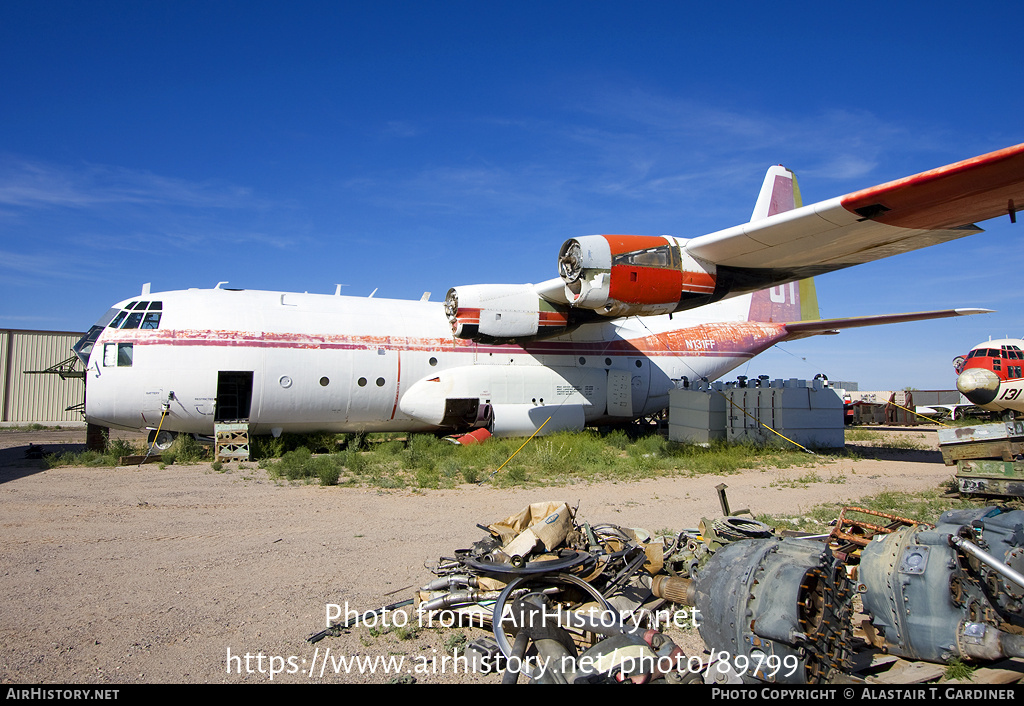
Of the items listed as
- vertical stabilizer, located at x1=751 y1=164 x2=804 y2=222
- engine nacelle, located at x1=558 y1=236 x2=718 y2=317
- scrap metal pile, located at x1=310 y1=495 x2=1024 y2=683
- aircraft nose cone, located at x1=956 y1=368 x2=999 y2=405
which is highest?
vertical stabilizer, located at x1=751 y1=164 x2=804 y2=222

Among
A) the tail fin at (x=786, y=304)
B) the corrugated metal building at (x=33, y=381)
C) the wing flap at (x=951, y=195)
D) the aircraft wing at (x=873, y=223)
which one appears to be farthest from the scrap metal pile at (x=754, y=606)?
the corrugated metal building at (x=33, y=381)

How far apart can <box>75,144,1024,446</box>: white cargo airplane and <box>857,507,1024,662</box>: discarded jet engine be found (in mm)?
7395

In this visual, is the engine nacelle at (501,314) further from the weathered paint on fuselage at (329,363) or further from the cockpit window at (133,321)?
the cockpit window at (133,321)

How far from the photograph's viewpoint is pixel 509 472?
11.2 meters

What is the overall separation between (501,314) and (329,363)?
413cm

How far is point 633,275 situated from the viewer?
11414mm

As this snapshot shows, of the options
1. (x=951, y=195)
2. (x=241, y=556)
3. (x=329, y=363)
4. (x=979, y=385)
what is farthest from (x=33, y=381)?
(x=979, y=385)

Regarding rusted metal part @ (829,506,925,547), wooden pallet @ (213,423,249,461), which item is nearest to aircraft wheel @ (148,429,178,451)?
wooden pallet @ (213,423,249,461)

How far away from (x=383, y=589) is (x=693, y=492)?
634cm

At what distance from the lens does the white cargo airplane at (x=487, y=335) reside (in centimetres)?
1107

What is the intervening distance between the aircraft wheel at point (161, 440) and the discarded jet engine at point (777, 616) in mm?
13225

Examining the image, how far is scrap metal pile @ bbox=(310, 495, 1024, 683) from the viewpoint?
306cm

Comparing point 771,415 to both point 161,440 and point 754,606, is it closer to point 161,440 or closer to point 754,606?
point 754,606

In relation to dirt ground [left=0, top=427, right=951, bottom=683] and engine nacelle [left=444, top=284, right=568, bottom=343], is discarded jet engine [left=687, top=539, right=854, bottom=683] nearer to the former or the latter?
dirt ground [left=0, top=427, right=951, bottom=683]
